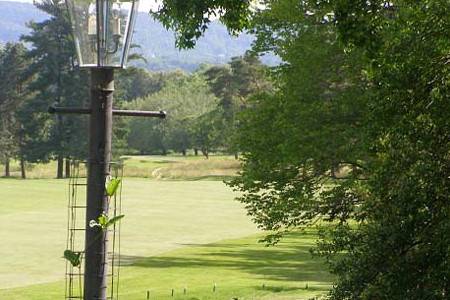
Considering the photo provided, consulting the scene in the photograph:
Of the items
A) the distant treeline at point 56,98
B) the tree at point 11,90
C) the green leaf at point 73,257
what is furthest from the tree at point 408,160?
the tree at point 11,90

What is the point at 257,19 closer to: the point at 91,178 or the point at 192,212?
the point at 91,178

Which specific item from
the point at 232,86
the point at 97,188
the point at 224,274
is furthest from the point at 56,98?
the point at 97,188

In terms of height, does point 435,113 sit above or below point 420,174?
above

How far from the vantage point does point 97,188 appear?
3787 millimetres

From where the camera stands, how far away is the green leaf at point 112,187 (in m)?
3.70

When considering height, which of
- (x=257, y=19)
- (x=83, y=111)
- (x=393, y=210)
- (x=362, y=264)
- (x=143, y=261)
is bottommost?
→ (x=143, y=261)

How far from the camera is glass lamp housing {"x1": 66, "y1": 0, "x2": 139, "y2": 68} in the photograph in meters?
3.95

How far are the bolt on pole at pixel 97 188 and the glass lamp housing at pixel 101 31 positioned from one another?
159 millimetres

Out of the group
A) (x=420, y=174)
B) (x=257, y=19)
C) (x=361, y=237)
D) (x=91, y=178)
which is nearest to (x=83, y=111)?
(x=91, y=178)

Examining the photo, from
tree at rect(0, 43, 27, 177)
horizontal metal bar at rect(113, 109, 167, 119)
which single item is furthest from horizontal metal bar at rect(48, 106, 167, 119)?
tree at rect(0, 43, 27, 177)

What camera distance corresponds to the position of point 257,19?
81.6 feet

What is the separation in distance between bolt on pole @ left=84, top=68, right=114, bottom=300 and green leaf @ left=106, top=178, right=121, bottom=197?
0.05m

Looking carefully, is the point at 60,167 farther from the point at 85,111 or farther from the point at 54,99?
the point at 85,111

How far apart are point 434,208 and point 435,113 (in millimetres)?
834
